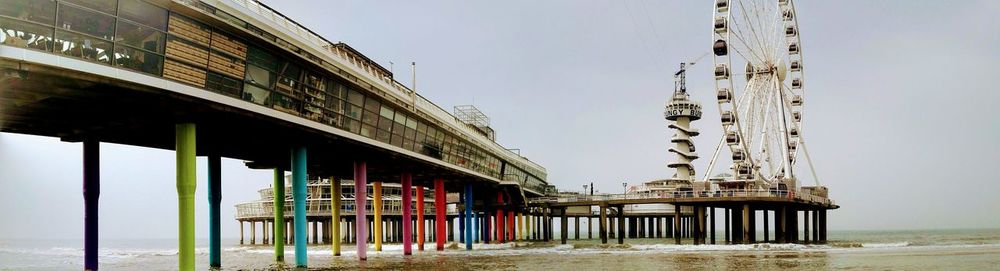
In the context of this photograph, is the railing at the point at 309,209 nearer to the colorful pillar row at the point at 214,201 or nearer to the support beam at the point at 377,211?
the support beam at the point at 377,211

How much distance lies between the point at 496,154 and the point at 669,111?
32351 millimetres

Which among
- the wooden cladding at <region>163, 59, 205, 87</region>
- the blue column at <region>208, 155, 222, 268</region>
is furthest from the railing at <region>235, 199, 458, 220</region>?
the wooden cladding at <region>163, 59, 205, 87</region>

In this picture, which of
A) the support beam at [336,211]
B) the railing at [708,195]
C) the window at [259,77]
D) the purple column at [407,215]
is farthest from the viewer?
the railing at [708,195]

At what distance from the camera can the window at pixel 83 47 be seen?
66.9 feet

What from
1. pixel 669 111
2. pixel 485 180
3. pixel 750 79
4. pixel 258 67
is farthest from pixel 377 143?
pixel 669 111

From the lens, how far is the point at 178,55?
946 inches

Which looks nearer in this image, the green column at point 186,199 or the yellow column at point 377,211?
the green column at point 186,199

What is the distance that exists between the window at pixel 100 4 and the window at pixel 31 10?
2.10 ft

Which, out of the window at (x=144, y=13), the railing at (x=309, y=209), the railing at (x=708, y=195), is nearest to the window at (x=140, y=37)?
the window at (x=144, y=13)

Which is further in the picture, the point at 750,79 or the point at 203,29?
the point at 750,79

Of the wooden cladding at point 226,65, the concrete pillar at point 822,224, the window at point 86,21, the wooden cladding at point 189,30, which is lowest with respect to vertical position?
the concrete pillar at point 822,224

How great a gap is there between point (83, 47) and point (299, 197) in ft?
45.2

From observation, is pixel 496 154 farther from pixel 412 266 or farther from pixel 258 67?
pixel 258 67

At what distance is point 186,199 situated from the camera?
25.3m
